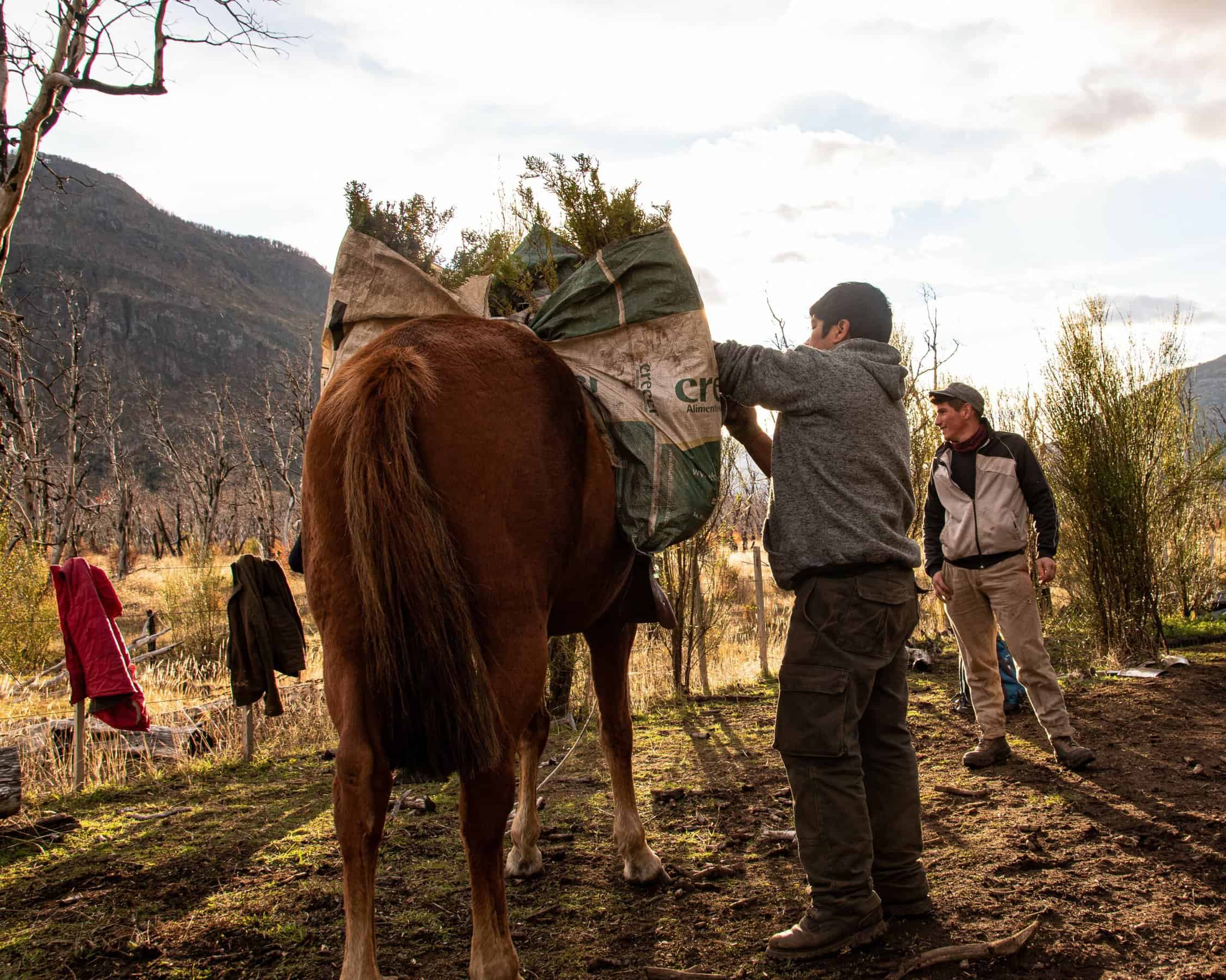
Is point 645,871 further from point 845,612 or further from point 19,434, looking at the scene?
point 19,434

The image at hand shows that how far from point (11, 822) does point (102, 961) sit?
6.50 ft

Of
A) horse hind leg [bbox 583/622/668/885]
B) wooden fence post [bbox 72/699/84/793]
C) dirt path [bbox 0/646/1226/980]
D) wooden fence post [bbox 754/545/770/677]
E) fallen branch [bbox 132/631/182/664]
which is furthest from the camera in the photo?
fallen branch [bbox 132/631/182/664]

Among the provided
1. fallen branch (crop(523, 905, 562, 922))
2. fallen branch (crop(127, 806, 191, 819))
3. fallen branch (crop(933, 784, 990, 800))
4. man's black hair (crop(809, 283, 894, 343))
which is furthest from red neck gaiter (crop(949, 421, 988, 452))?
fallen branch (crop(127, 806, 191, 819))

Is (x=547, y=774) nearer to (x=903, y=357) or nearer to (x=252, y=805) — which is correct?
(x=252, y=805)

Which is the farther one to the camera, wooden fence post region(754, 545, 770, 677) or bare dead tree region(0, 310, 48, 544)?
wooden fence post region(754, 545, 770, 677)

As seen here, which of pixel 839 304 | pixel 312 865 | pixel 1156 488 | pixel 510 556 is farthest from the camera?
pixel 1156 488

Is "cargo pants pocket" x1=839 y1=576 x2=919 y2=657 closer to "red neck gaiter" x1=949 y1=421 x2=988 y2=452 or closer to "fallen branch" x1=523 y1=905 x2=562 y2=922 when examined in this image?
"fallen branch" x1=523 y1=905 x2=562 y2=922

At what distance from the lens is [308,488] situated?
2277 millimetres

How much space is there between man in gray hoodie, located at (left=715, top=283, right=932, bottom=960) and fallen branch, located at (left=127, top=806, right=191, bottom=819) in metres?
3.70

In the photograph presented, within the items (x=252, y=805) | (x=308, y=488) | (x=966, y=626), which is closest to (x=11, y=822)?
(x=252, y=805)

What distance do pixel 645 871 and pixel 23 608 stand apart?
12.3m

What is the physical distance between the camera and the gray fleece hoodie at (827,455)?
Answer: 2.60 meters

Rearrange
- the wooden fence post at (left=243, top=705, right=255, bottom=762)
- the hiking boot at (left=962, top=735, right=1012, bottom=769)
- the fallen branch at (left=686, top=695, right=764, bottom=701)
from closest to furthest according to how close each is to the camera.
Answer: the hiking boot at (left=962, top=735, right=1012, bottom=769), the wooden fence post at (left=243, top=705, right=255, bottom=762), the fallen branch at (left=686, top=695, right=764, bottom=701)

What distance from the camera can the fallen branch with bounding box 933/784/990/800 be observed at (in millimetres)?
4031
